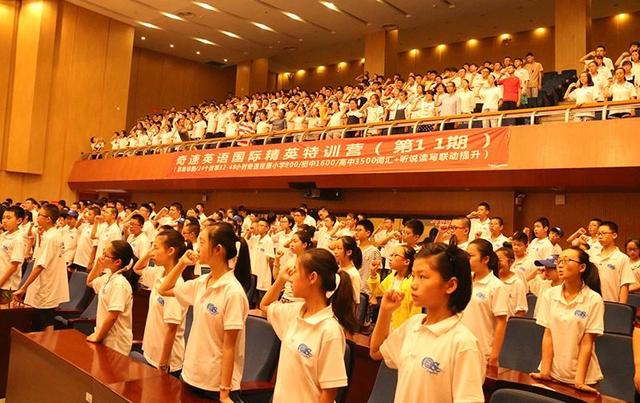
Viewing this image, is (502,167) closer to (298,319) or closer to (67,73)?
(298,319)

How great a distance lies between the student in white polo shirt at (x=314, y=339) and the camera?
2369mm

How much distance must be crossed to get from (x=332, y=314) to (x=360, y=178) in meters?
8.16

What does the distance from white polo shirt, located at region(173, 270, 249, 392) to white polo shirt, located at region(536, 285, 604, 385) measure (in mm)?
1909

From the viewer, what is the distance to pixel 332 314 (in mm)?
2504

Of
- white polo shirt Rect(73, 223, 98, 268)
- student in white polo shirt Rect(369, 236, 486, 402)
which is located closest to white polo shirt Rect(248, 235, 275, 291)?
white polo shirt Rect(73, 223, 98, 268)

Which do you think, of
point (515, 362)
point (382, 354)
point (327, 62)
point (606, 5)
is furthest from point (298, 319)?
point (327, 62)

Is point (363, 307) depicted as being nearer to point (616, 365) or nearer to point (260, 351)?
point (260, 351)

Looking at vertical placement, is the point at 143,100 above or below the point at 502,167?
above

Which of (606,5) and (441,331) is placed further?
(606,5)

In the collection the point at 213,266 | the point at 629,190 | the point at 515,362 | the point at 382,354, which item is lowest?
the point at 515,362

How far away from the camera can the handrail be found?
8.06m

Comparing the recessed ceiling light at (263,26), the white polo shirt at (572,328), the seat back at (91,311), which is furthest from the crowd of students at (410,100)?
the seat back at (91,311)

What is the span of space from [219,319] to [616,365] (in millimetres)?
2454

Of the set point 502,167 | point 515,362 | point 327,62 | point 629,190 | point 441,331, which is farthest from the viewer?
point 327,62
